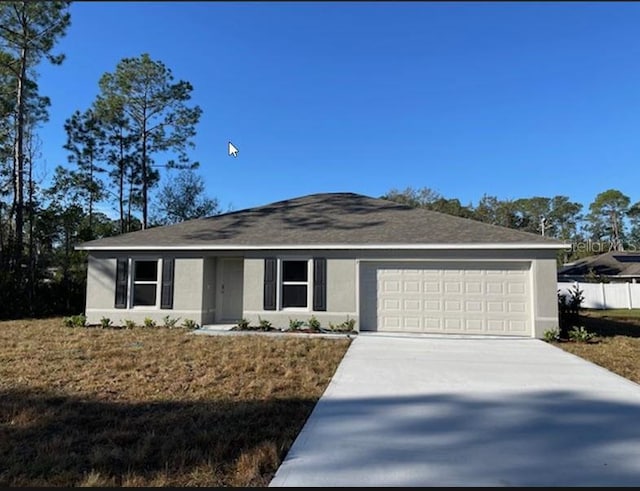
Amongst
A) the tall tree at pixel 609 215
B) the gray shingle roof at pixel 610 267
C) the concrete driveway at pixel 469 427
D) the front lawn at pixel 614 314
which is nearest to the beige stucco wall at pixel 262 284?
the concrete driveway at pixel 469 427

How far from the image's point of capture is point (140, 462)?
3.86m

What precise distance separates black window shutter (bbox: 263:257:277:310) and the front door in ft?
5.09

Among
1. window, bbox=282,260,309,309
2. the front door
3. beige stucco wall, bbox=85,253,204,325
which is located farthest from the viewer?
the front door

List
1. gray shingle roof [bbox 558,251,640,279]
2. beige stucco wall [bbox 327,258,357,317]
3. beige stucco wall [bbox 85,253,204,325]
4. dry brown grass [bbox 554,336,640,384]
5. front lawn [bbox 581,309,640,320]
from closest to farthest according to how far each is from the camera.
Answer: dry brown grass [bbox 554,336,640,384]
beige stucco wall [bbox 327,258,357,317]
beige stucco wall [bbox 85,253,204,325]
front lawn [bbox 581,309,640,320]
gray shingle roof [bbox 558,251,640,279]

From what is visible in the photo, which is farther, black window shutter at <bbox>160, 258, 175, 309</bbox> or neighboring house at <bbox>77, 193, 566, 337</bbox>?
black window shutter at <bbox>160, 258, 175, 309</bbox>

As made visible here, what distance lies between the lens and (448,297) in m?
11.6

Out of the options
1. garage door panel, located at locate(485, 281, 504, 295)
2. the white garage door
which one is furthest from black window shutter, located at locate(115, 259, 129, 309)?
garage door panel, located at locate(485, 281, 504, 295)

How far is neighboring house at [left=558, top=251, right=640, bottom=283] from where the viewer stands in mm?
28788

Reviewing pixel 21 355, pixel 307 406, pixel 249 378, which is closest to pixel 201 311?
pixel 21 355

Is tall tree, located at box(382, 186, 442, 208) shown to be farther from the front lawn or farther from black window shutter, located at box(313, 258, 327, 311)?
black window shutter, located at box(313, 258, 327, 311)

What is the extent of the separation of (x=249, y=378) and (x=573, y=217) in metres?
74.0

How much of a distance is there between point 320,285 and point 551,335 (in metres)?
6.04

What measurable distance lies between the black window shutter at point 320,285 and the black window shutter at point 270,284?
1191mm

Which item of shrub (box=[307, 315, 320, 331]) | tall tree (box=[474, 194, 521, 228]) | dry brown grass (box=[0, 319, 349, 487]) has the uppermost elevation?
tall tree (box=[474, 194, 521, 228])
